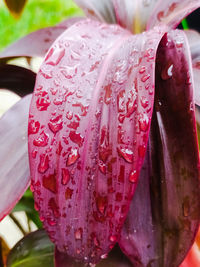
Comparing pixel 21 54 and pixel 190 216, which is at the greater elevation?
pixel 21 54

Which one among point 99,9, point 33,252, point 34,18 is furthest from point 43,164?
point 34,18

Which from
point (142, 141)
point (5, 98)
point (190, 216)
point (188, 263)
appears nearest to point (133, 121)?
point (142, 141)

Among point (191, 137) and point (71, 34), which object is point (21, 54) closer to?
point (71, 34)

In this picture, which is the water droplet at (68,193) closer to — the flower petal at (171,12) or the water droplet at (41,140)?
the water droplet at (41,140)

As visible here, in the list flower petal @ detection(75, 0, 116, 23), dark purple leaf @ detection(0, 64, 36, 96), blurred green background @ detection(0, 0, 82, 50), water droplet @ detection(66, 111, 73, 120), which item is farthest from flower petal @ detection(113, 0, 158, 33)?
blurred green background @ detection(0, 0, 82, 50)

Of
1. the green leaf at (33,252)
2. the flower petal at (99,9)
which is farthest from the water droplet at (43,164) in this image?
the flower petal at (99,9)

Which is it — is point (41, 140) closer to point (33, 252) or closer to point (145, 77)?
point (145, 77)
